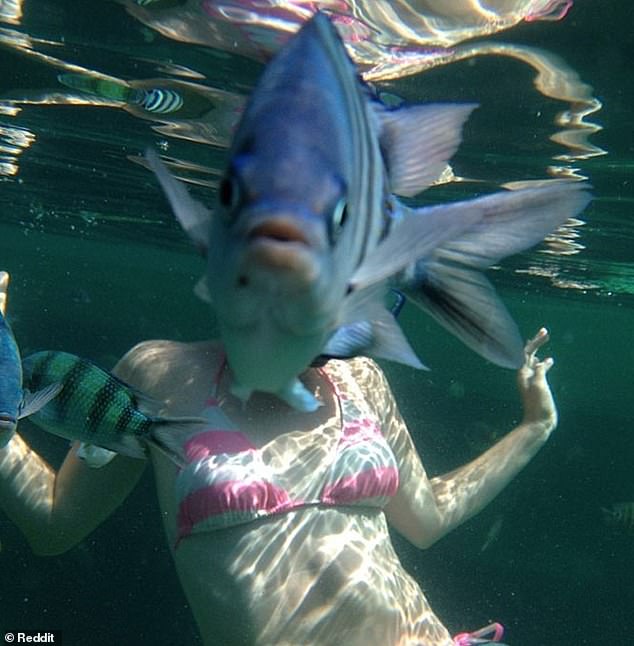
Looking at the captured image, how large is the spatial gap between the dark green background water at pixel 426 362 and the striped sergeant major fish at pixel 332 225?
→ 4458mm

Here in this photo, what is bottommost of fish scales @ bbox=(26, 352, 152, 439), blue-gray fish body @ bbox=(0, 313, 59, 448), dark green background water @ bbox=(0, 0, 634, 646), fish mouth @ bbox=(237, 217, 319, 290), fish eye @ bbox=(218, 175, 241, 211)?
dark green background water @ bbox=(0, 0, 634, 646)

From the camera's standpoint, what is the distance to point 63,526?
17.1 feet

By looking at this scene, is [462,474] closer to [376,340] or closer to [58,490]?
[58,490]

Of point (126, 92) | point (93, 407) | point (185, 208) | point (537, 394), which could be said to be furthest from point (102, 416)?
point (126, 92)

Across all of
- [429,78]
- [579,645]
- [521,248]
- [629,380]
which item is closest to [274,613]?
[521,248]

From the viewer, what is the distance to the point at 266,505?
14.5 ft

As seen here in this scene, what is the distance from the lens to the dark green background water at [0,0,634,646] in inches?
340

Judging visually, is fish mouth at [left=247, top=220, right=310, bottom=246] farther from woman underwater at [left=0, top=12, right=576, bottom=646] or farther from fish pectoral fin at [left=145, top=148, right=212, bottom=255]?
woman underwater at [left=0, top=12, right=576, bottom=646]

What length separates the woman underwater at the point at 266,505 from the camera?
14.4 ft

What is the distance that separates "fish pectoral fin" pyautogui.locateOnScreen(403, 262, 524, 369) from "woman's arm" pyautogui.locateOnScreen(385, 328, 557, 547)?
432cm

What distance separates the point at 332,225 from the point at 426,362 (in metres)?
19.6

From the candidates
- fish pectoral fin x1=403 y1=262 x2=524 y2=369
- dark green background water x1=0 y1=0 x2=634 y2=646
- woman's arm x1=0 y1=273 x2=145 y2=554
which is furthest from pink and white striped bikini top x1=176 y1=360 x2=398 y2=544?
fish pectoral fin x1=403 y1=262 x2=524 y2=369

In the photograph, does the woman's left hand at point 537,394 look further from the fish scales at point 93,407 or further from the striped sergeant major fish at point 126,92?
the striped sergeant major fish at point 126,92

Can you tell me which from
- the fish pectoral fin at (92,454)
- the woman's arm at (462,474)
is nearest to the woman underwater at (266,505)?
the woman's arm at (462,474)
